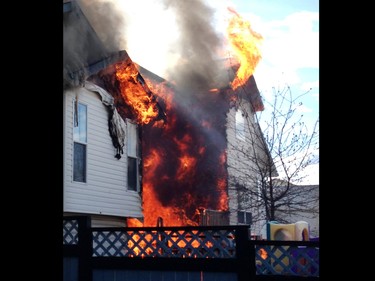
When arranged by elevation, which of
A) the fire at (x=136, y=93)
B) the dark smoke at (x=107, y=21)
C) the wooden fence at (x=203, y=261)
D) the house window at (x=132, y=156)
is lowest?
the wooden fence at (x=203, y=261)

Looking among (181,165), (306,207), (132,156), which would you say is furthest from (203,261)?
(306,207)

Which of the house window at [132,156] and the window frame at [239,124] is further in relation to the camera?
the window frame at [239,124]

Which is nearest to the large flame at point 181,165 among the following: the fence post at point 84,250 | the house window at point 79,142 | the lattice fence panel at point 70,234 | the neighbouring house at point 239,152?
the neighbouring house at point 239,152

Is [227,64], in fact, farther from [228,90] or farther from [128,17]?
[128,17]

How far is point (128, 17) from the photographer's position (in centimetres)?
1794

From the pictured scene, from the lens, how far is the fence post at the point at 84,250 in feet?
39.1

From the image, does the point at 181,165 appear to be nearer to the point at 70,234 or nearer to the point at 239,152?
the point at 239,152

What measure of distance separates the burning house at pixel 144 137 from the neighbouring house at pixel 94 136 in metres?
0.03

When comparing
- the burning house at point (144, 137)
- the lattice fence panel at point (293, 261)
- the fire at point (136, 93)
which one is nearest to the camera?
the lattice fence panel at point (293, 261)

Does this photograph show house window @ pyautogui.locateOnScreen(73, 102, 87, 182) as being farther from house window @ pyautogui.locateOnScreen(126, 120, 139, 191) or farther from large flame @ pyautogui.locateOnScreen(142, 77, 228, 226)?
large flame @ pyautogui.locateOnScreen(142, 77, 228, 226)

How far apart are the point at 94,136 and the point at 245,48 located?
8422 millimetres

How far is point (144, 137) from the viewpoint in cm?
2000

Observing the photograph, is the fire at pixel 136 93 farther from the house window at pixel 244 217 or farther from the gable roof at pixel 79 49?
the house window at pixel 244 217
